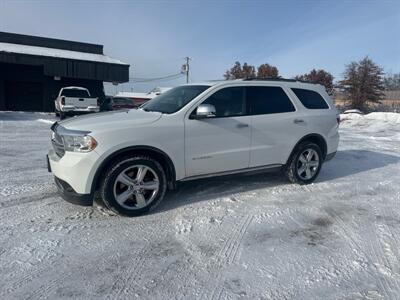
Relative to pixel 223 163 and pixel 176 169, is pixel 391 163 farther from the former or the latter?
pixel 176 169

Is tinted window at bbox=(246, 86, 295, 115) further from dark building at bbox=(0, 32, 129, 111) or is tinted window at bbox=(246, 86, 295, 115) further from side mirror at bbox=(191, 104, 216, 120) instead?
dark building at bbox=(0, 32, 129, 111)

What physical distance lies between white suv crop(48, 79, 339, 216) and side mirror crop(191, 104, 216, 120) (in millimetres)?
13

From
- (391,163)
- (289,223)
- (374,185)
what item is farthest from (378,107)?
(289,223)

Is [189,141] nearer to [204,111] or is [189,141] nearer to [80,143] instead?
[204,111]

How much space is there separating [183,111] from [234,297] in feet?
8.33

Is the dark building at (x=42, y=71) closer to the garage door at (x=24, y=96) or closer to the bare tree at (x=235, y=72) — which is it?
the garage door at (x=24, y=96)

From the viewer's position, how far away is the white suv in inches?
151

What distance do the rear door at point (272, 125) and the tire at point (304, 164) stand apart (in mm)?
190

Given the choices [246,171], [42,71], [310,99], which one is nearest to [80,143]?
[246,171]

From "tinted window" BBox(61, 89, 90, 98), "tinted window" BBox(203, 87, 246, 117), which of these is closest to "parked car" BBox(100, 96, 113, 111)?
"tinted window" BBox(61, 89, 90, 98)

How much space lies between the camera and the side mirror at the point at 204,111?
14.1 feet

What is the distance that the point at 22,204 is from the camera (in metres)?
4.35

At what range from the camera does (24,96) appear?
77.7ft

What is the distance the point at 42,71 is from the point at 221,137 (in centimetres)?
2318
